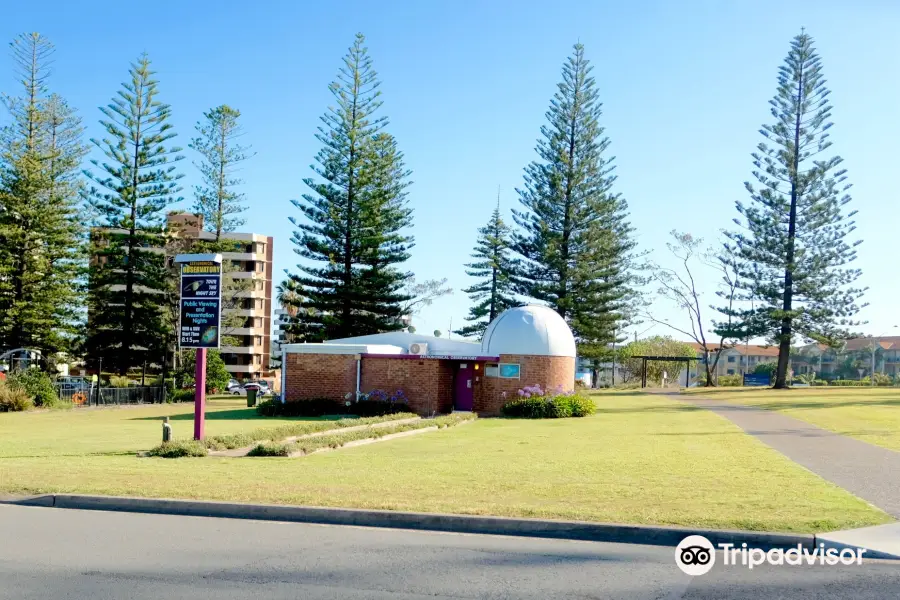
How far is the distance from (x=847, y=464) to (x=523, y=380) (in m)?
15.6

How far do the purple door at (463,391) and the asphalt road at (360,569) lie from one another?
20669 mm

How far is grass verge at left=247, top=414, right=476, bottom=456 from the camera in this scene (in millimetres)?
13742

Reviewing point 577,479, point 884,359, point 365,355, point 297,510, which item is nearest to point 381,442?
point 577,479

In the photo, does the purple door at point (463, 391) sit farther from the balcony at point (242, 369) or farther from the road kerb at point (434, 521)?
the balcony at point (242, 369)

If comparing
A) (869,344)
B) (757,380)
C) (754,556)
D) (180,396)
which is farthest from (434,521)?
(869,344)

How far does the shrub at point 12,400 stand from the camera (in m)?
28.2

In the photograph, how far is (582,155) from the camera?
44625 millimetres

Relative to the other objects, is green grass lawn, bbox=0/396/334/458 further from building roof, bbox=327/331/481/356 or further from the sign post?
building roof, bbox=327/331/481/356

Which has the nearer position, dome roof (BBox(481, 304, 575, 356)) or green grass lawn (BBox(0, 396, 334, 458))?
green grass lawn (BBox(0, 396, 334, 458))

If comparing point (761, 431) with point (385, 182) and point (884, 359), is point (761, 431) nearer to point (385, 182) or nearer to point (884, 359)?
point (385, 182)

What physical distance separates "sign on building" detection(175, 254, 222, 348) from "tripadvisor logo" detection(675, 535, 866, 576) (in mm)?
10093

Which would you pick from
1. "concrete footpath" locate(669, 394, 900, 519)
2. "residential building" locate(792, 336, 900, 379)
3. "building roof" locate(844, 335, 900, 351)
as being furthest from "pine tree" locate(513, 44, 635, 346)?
"building roof" locate(844, 335, 900, 351)

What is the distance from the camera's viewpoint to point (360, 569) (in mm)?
6172

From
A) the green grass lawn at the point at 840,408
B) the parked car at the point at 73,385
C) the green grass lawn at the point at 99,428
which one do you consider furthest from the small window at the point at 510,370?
the parked car at the point at 73,385
